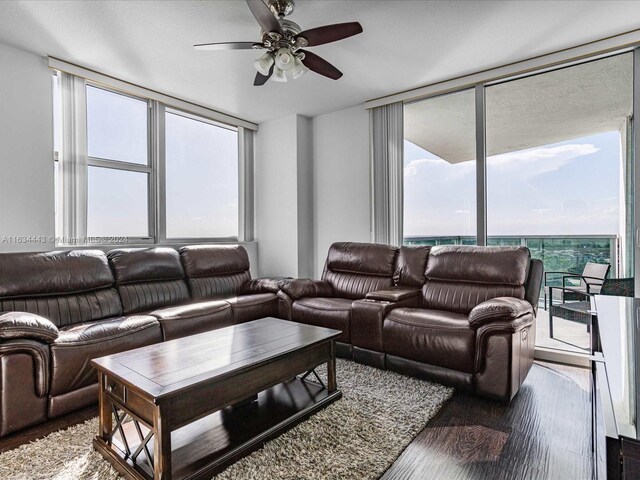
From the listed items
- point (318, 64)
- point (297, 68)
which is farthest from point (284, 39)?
point (318, 64)

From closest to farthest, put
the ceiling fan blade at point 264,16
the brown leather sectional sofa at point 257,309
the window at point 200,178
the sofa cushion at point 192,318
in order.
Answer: the ceiling fan blade at point 264,16, the brown leather sectional sofa at point 257,309, the sofa cushion at point 192,318, the window at point 200,178

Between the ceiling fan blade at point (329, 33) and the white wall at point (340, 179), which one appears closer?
the ceiling fan blade at point (329, 33)

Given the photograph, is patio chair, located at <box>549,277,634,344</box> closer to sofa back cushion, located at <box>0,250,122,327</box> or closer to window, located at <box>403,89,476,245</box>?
window, located at <box>403,89,476,245</box>

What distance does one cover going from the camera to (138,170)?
405cm

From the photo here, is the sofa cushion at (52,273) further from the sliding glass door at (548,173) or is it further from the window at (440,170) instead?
the sliding glass door at (548,173)

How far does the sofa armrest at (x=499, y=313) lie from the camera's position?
2355 mm

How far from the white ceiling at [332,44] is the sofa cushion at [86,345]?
225 centimetres

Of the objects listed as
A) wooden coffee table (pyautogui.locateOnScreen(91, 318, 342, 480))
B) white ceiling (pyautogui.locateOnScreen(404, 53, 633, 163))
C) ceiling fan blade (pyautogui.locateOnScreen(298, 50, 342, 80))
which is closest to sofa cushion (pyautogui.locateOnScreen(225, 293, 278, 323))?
wooden coffee table (pyautogui.locateOnScreen(91, 318, 342, 480))

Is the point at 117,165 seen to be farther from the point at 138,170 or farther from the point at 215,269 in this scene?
the point at 215,269

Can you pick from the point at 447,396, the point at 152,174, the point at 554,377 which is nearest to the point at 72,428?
the point at 447,396

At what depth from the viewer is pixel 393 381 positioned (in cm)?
273

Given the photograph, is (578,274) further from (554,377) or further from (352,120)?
(352,120)

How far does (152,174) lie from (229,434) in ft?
10.6

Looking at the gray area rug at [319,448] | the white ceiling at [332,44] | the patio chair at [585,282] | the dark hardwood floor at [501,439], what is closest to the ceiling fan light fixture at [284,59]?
the white ceiling at [332,44]
